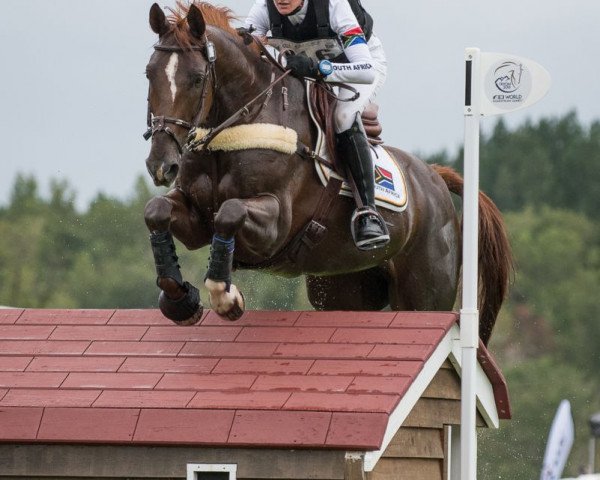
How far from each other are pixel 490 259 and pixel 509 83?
218 cm

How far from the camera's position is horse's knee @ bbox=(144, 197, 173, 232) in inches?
286

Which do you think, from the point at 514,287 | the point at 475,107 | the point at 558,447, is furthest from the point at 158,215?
the point at 514,287

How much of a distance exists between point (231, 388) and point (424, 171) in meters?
2.62

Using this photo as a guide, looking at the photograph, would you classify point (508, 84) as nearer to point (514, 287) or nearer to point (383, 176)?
point (383, 176)

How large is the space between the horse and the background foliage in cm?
2220

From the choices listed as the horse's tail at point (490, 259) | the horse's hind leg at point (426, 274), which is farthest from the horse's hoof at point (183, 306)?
the horse's tail at point (490, 259)

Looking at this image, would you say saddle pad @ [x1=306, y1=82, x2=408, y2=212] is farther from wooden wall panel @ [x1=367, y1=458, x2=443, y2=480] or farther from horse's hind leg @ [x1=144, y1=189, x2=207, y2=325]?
wooden wall panel @ [x1=367, y1=458, x2=443, y2=480]

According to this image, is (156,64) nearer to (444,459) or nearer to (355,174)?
(355,174)

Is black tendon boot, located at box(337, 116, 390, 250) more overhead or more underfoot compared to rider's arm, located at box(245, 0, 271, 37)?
more underfoot

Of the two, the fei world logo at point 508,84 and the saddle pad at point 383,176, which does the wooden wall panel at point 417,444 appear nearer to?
the saddle pad at point 383,176

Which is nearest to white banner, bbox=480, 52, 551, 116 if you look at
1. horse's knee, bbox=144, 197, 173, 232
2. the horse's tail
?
horse's knee, bbox=144, 197, 173, 232

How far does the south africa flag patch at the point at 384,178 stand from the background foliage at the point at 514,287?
890 inches

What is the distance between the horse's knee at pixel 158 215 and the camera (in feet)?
23.8

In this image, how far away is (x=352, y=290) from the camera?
908cm
